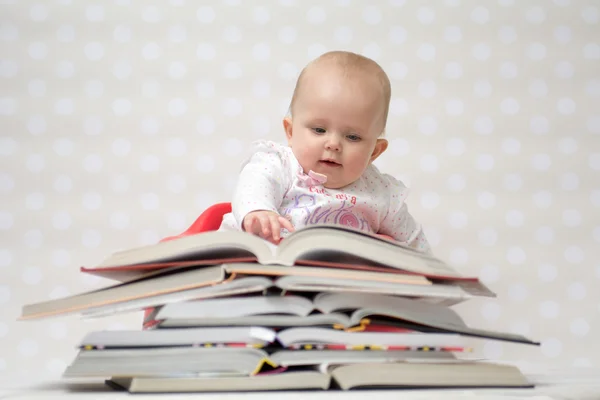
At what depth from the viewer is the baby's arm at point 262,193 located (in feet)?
3.94

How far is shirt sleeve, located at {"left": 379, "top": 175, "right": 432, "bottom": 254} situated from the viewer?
154 cm

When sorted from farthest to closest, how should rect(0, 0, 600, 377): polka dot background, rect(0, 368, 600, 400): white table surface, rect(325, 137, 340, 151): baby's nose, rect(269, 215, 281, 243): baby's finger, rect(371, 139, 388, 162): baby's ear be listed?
rect(0, 0, 600, 377): polka dot background → rect(371, 139, 388, 162): baby's ear → rect(325, 137, 340, 151): baby's nose → rect(269, 215, 281, 243): baby's finger → rect(0, 368, 600, 400): white table surface

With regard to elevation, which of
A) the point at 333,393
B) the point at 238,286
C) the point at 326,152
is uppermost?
the point at 326,152

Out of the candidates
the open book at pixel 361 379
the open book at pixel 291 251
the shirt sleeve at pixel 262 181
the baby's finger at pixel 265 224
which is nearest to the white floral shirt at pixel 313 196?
the shirt sleeve at pixel 262 181

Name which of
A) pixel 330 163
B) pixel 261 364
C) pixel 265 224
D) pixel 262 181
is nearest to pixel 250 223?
pixel 265 224

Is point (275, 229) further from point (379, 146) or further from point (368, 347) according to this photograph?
point (379, 146)

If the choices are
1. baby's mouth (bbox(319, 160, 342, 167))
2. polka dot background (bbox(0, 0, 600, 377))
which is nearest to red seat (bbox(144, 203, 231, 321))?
baby's mouth (bbox(319, 160, 342, 167))

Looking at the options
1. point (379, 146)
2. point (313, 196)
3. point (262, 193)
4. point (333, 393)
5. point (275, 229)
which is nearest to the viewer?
point (333, 393)

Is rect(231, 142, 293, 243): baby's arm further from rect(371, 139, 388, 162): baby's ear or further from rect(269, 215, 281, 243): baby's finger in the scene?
rect(371, 139, 388, 162): baby's ear

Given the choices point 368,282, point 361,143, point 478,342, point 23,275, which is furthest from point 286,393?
point 23,275

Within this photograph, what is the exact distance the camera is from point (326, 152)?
1406 mm

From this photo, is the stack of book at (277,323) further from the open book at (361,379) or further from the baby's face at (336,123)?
the baby's face at (336,123)

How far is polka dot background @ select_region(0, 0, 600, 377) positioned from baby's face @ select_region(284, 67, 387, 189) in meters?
0.58

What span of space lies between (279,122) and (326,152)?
0.68 metres
